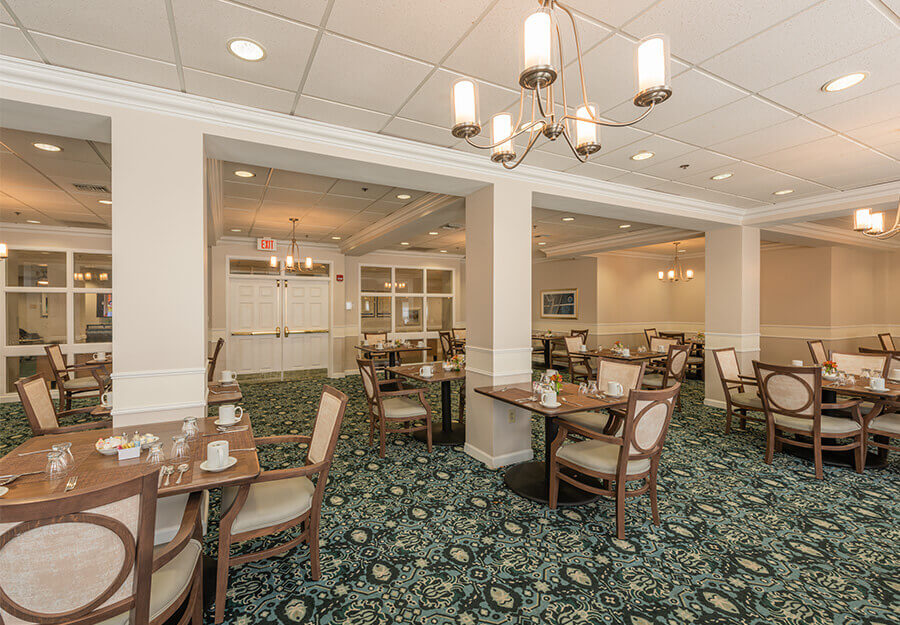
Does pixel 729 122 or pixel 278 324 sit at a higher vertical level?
pixel 729 122

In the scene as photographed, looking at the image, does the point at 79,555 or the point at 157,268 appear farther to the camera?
the point at 157,268

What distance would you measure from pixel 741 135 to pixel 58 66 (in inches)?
191

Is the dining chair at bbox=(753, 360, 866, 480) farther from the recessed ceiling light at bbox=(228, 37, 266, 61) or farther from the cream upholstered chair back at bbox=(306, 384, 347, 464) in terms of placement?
the recessed ceiling light at bbox=(228, 37, 266, 61)

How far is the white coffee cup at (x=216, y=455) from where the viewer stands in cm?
189

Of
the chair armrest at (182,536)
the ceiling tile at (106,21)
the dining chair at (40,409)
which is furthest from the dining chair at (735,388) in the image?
the dining chair at (40,409)

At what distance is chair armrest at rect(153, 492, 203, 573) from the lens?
149 centimetres

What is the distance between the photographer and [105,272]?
751 cm

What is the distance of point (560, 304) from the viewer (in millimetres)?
11031

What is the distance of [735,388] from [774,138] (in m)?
3.16

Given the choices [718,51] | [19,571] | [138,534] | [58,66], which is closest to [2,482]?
[19,571]

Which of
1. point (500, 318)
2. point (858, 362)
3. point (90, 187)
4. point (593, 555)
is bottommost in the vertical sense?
point (593, 555)

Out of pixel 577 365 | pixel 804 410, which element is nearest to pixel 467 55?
pixel 804 410

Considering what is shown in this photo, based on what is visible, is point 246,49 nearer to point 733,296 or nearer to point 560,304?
point 733,296

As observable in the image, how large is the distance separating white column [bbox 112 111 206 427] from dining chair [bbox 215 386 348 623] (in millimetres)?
808
